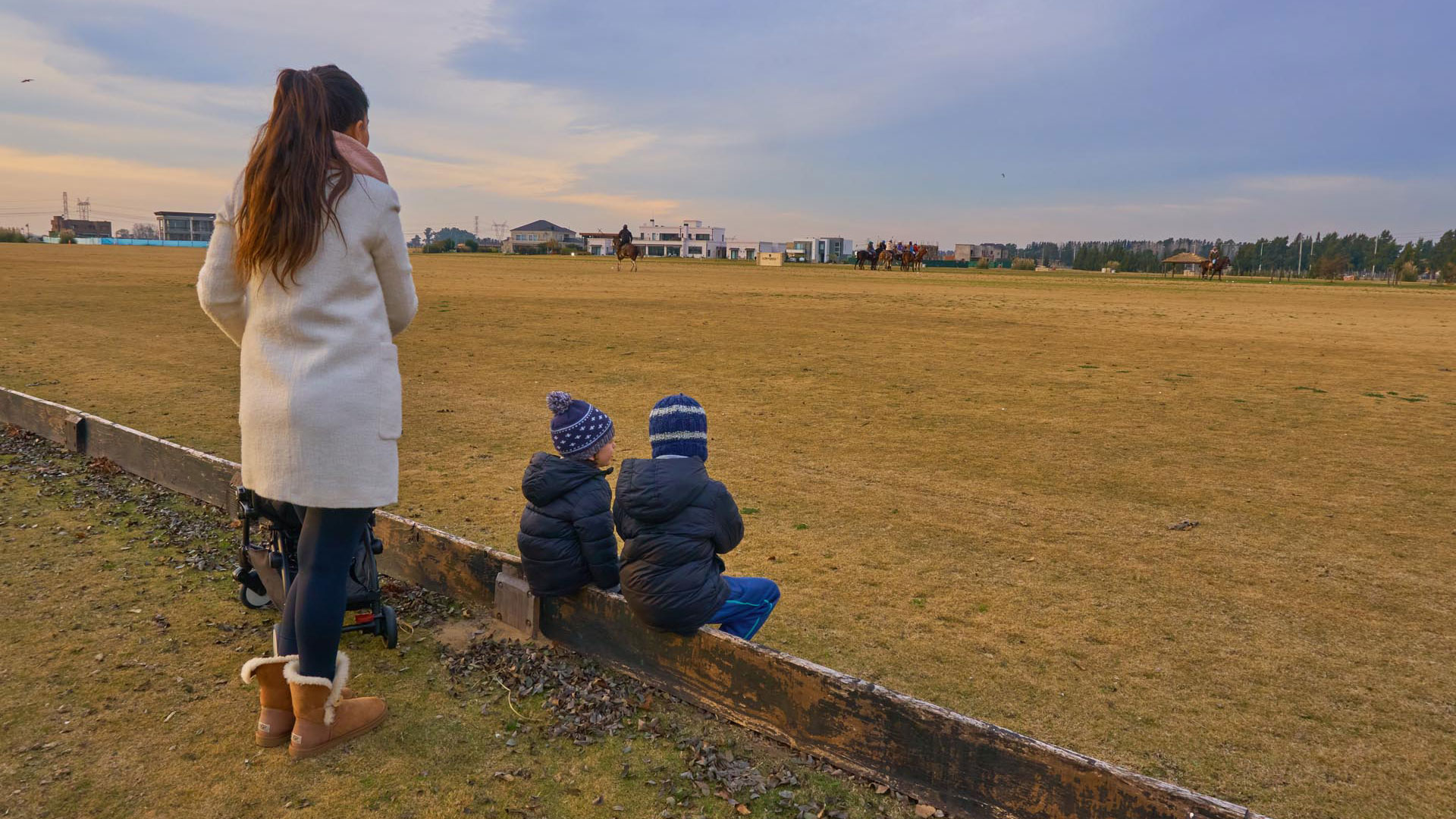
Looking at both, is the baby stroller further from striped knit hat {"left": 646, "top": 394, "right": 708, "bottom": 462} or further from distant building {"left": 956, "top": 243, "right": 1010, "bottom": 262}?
distant building {"left": 956, "top": 243, "right": 1010, "bottom": 262}

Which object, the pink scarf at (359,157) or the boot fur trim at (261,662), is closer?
the pink scarf at (359,157)

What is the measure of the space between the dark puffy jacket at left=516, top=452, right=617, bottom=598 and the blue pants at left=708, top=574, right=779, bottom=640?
1.59ft

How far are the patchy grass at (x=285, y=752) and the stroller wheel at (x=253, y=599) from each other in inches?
2.5

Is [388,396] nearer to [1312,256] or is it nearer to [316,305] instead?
[316,305]

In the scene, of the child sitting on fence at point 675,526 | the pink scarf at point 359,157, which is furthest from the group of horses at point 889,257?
the pink scarf at point 359,157

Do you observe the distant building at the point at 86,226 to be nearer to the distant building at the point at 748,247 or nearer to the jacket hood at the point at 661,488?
the distant building at the point at 748,247

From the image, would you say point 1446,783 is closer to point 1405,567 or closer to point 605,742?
point 1405,567

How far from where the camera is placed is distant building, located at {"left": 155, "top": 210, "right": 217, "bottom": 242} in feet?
422

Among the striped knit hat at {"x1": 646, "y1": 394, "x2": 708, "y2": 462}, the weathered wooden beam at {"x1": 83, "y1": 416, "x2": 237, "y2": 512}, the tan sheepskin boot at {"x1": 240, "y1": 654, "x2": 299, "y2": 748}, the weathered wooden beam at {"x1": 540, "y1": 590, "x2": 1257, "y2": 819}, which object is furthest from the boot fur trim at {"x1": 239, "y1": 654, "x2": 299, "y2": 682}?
the weathered wooden beam at {"x1": 83, "y1": 416, "x2": 237, "y2": 512}

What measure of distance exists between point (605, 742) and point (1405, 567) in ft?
15.0

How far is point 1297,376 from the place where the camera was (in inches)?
482

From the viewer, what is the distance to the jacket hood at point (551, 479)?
3.59 meters

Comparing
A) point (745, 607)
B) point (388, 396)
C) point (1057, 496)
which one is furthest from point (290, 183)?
point (1057, 496)

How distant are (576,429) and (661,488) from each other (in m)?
0.60
